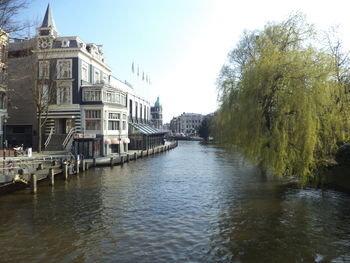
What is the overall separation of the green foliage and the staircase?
36968 mm

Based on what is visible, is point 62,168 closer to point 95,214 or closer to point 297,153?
point 95,214

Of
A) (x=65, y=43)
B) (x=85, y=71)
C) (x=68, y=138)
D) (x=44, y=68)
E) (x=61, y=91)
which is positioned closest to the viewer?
(x=44, y=68)

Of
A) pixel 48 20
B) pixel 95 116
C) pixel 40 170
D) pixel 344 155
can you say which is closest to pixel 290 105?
pixel 344 155

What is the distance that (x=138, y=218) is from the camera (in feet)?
61.4

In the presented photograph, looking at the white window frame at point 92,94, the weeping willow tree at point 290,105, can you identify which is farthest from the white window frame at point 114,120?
the weeping willow tree at point 290,105

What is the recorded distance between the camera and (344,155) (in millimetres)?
25078

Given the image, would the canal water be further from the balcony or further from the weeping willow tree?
the balcony

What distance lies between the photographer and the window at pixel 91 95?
50500 mm

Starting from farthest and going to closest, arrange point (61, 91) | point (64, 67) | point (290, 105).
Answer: point (61, 91)
point (64, 67)
point (290, 105)

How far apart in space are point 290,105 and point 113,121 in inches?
1426

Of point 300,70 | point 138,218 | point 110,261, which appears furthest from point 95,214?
point 300,70

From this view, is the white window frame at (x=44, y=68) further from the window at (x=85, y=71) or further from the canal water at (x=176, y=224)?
the canal water at (x=176, y=224)

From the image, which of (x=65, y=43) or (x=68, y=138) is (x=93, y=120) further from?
(x=65, y=43)

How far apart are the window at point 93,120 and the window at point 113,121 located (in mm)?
2332
